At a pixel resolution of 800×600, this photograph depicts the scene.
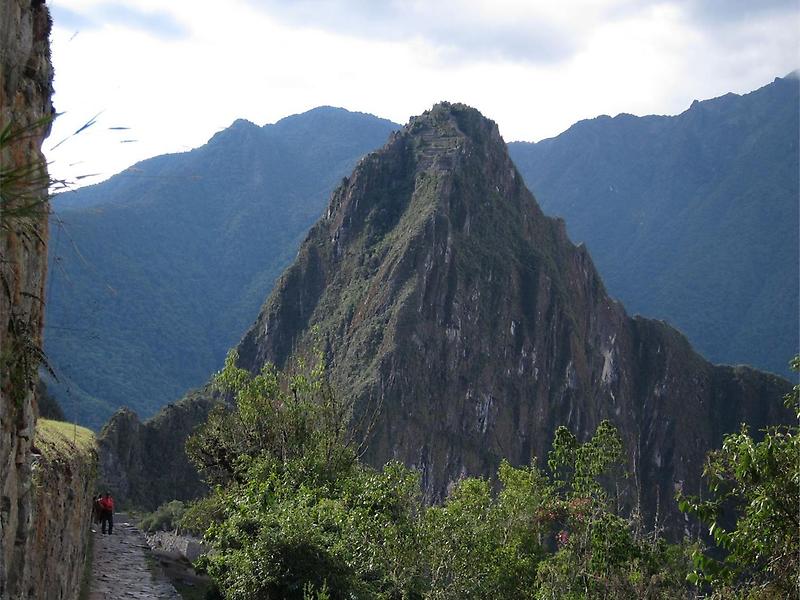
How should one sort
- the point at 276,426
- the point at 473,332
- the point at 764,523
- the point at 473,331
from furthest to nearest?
the point at 473,332 < the point at 473,331 < the point at 276,426 < the point at 764,523

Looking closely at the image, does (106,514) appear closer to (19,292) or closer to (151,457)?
(19,292)

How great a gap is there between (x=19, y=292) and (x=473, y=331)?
Result: 126 m

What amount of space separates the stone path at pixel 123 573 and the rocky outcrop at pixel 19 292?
948cm

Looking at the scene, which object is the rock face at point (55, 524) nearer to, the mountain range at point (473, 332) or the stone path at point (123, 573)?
the stone path at point (123, 573)

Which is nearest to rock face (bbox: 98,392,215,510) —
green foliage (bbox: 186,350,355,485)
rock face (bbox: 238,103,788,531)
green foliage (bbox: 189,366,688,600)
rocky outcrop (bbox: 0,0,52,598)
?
rock face (bbox: 238,103,788,531)

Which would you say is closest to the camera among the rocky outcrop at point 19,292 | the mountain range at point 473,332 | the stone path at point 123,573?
the rocky outcrop at point 19,292

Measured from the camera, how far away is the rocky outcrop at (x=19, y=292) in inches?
237

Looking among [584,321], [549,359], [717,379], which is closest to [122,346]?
[549,359]

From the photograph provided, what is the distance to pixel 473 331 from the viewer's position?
132m

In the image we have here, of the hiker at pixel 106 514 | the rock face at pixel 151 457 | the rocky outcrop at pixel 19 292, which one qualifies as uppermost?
the rocky outcrop at pixel 19 292

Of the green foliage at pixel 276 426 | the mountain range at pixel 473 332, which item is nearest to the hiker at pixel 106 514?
the green foliage at pixel 276 426

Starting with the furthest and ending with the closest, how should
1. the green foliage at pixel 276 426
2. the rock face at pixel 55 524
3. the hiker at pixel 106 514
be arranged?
the hiker at pixel 106 514 < the green foliage at pixel 276 426 < the rock face at pixel 55 524

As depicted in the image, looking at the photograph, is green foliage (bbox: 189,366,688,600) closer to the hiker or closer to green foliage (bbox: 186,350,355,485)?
green foliage (bbox: 186,350,355,485)

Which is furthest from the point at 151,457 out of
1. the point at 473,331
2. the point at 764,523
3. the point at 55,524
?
the point at 764,523
